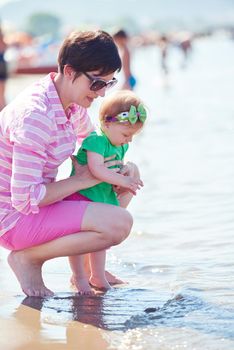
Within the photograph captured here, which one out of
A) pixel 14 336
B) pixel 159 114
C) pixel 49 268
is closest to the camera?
pixel 14 336

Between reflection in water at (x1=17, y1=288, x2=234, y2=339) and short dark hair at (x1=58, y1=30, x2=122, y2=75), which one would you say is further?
short dark hair at (x1=58, y1=30, x2=122, y2=75)

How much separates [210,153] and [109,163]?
205 inches

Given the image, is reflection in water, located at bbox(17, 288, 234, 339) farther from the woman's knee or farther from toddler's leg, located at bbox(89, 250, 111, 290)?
the woman's knee

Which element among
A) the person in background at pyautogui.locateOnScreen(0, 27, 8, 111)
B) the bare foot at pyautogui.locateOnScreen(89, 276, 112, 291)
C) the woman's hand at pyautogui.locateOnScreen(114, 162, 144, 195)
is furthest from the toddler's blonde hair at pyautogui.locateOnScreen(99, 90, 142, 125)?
the person in background at pyautogui.locateOnScreen(0, 27, 8, 111)

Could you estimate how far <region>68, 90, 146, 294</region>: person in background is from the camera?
4.08 metres

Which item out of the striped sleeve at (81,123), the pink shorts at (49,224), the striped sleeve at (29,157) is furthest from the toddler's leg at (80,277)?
the striped sleeve at (81,123)

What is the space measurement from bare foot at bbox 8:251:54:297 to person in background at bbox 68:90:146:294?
187 mm

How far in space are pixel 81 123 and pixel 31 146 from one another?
52cm

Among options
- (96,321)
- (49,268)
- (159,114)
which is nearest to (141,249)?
(49,268)

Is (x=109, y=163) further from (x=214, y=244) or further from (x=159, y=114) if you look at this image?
(x=159, y=114)

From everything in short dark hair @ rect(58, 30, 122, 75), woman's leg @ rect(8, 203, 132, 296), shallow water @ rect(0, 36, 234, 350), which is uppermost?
short dark hair @ rect(58, 30, 122, 75)

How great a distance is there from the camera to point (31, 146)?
151 inches

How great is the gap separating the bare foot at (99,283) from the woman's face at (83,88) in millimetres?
869

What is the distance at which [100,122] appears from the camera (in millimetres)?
4168
